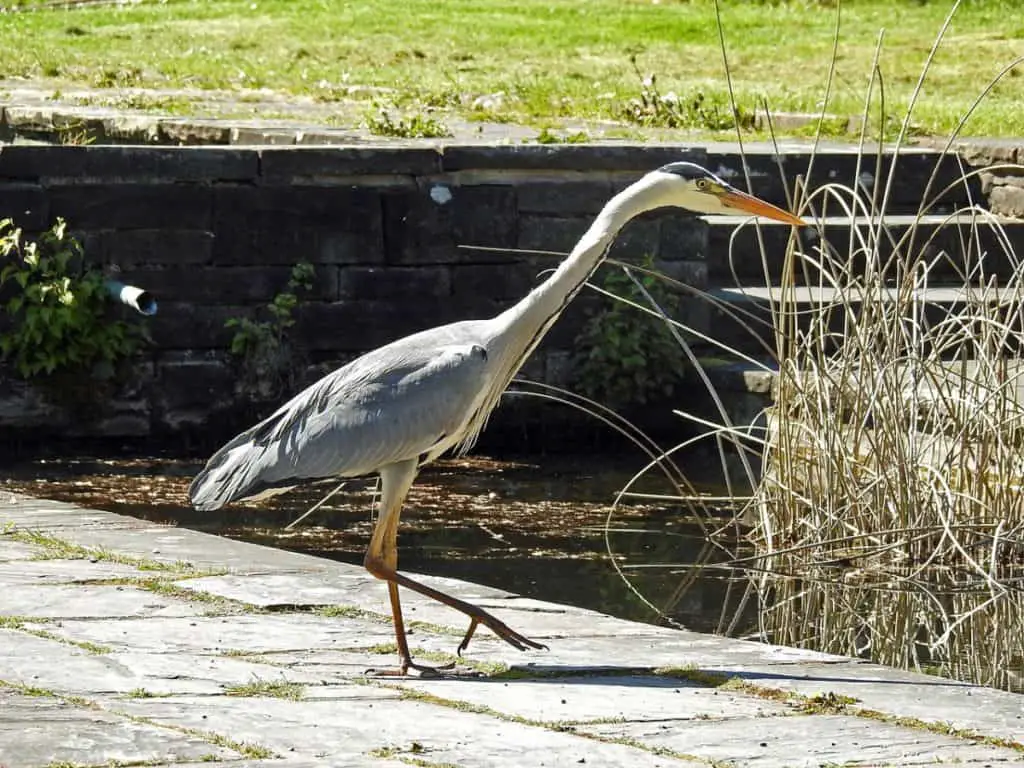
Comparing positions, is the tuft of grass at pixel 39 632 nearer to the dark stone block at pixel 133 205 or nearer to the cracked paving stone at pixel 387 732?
the cracked paving stone at pixel 387 732

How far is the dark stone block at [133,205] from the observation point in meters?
9.66

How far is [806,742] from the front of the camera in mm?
3990

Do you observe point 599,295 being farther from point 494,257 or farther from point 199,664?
point 199,664

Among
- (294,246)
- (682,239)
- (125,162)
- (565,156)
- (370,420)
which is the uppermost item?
(565,156)

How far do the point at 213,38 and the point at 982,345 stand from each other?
14.1 m

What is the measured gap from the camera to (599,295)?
33.4 feet

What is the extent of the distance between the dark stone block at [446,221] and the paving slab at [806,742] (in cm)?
607

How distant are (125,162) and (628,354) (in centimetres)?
279

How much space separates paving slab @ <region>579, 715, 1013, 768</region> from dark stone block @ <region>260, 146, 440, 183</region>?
20.2 ft

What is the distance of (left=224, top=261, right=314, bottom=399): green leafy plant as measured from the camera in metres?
9.84

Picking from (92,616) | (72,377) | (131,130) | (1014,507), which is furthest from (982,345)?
(131,130)

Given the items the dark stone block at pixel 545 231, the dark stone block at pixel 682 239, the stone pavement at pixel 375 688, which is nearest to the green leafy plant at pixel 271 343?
the dark stone block at pixel 545 231

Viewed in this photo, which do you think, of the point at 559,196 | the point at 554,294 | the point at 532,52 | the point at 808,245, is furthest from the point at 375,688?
the point at 532,52

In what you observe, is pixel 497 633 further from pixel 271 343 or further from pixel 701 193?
pixel 271 343
